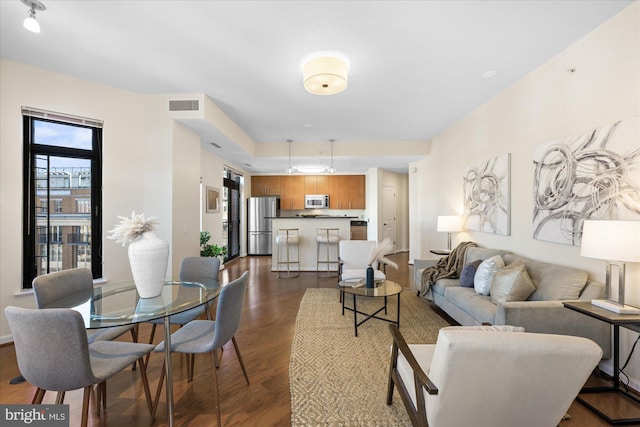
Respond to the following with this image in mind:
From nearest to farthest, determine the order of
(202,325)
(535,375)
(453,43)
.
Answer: (535,375), (202,325), (453,43)

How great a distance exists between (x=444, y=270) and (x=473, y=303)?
3.87 feet

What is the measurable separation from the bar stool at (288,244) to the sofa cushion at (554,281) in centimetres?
403

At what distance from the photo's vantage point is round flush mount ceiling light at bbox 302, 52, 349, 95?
8.48 feet

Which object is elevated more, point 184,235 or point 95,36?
point 95,36

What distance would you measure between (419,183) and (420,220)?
34.1 inches

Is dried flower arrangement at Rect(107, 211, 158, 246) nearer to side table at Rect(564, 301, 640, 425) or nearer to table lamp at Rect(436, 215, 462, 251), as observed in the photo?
side table at Rect(564, 301, 640, 425)

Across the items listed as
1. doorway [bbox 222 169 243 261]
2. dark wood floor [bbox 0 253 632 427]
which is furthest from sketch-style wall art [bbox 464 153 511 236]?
doorway [bbox 222 169 243 261]

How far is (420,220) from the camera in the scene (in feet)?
21.0

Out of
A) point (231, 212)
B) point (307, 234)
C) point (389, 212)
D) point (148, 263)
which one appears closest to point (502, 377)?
point (148, 263)

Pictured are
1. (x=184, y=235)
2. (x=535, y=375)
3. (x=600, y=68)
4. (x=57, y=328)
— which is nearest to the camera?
(x=535, y=375)

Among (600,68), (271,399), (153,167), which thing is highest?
(600,68)

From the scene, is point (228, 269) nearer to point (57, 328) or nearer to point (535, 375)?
point (57, 328)

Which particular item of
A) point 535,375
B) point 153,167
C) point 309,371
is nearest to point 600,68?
point 535,375

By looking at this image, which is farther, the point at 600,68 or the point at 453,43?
the point at 453,43
